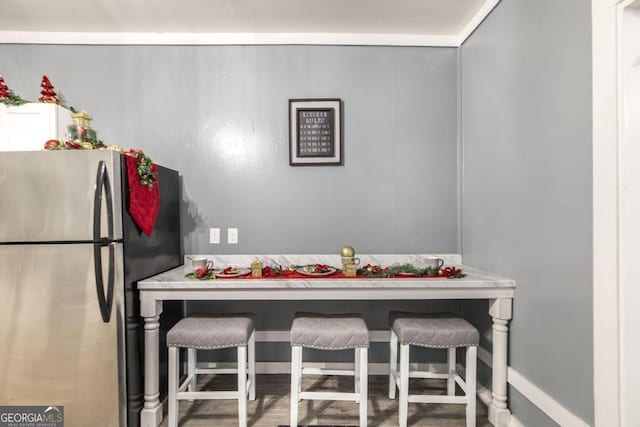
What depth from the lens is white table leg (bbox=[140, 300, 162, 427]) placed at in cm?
174

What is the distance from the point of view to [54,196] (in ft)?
5.16

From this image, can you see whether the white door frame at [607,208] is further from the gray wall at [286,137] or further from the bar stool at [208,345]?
the bar stool at [208,345]

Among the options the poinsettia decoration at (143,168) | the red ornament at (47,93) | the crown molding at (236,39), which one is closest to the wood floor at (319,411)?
the poinsettia decoration at (143,168)

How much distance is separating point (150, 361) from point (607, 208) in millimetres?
2342

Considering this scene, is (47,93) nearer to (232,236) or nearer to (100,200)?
(100,200)

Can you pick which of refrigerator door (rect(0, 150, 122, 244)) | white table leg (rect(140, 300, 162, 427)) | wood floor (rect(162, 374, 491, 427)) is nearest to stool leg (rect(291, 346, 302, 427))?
wood floor (rect(162, 374, 491, 427))

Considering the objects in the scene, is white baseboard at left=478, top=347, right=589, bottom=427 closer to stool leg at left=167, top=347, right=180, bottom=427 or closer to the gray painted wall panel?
the gray painted wall panel

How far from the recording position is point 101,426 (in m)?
1.60

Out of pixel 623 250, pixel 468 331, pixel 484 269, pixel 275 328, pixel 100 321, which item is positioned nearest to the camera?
pixel 623 250

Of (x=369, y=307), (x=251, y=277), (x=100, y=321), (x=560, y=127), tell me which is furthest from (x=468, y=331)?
(x=100, y=321)

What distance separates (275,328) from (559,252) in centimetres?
192

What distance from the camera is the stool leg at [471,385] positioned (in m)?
1.68

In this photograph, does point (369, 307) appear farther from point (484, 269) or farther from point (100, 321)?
point (100, 321)

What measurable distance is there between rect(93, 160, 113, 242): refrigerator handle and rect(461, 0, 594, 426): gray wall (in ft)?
7.35
